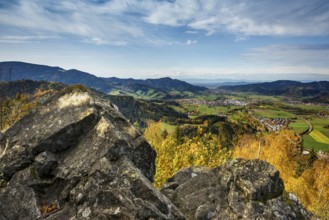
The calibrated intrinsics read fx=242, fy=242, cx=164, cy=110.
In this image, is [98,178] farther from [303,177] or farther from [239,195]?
[303,177]

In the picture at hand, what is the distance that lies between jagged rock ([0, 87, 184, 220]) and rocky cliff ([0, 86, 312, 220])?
51mm

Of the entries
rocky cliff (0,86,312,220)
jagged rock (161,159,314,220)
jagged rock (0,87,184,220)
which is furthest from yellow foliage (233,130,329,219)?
jagged rock (0,87,184,220)

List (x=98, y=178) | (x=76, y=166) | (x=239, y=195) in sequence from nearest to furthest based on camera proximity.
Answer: (x=98, y=178) < (x=76, y=166) < (x=239, y=195)

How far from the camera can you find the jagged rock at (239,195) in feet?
53.3

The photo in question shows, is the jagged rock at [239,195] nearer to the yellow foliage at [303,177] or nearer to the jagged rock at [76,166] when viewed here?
the jagged rock at [76,166]

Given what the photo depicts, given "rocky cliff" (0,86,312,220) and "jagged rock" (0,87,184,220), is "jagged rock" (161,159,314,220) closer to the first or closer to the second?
"rocky cliff" (0,86,312,220)

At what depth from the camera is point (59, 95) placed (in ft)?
62.7

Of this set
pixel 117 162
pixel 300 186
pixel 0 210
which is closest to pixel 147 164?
pixel 117 162

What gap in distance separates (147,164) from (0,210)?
31.7ft

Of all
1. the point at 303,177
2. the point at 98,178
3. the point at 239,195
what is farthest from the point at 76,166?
the point at 303,177

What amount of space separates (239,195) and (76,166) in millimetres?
11228

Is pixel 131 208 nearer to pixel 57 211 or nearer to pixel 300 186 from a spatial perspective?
pixel 57 211

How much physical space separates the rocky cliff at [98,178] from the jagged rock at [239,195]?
65 mm

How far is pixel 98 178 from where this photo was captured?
13.9m
